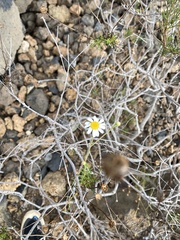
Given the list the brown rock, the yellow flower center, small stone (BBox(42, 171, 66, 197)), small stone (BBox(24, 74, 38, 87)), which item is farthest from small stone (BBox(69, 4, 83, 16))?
small stone (BBox(42, 171, 66, 197))

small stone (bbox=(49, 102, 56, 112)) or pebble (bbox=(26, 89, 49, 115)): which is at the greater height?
pebble (bbox=(26, 89, 49, 115))

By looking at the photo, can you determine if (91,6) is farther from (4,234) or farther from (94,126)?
(4,234)

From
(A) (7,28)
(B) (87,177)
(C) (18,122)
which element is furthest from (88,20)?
(B) (87,177)

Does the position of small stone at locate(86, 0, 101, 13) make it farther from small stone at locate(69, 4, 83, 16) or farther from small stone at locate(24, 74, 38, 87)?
small stone at locate(24, 74, 38, 87)

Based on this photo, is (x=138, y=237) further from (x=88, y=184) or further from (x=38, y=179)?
(x=38, y=179)

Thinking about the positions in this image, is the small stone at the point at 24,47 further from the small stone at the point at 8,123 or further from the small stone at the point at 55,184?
the small stone at the point at 55,184

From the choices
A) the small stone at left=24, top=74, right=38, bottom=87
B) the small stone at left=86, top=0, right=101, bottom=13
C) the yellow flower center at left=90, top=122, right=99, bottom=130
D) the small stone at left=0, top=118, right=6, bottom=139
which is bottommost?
the small stone at left=0, top=118, right=6, bottom=139

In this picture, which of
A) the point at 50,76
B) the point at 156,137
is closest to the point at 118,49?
the point at 50,76

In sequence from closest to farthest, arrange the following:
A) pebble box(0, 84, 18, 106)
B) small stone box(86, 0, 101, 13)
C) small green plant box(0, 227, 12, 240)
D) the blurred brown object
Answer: the blurred brown object < small green plant box(0, 227, 12, 240) < pebble box(0, 84, 18, 106) < small stone box(86, 0, 101, 13)
